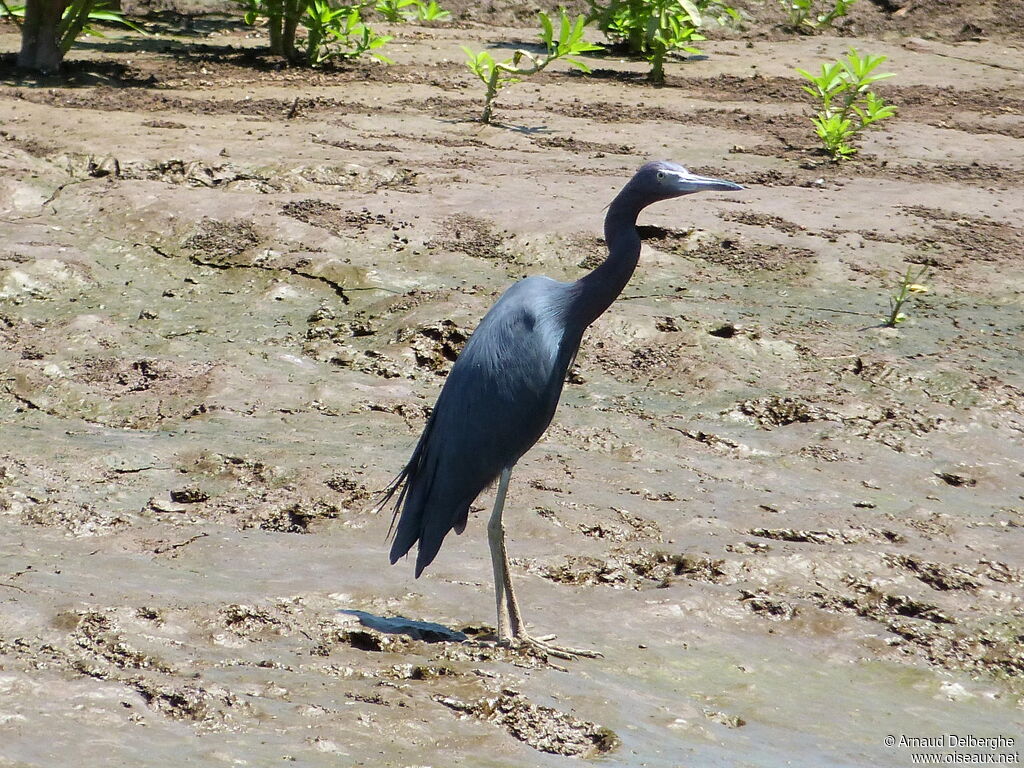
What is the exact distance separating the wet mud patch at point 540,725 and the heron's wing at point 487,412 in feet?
2.62

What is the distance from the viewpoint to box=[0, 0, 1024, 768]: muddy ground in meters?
3.51

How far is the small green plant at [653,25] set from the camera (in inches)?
433

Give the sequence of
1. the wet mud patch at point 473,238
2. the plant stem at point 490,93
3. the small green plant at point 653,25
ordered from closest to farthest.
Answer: the wet mud patch at point 473,238 → the plant stem at point 490,93 → the small green plant at point 653,25

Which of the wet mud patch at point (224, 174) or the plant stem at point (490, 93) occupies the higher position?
the plant stem at point (490, 93)

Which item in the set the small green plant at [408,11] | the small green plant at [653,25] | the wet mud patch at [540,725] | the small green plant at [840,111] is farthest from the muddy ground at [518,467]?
the small green plant at [408,11]

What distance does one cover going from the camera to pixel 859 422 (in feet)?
19.2

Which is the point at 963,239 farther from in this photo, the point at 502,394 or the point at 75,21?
the point at 75,21

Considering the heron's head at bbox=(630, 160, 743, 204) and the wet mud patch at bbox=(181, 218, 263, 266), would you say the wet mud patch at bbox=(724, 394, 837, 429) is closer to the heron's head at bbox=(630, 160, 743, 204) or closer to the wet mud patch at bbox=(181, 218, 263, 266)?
the heron's head at bbox=(630, 160, 743, 204)

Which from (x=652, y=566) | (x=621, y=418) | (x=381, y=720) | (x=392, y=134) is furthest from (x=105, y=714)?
(x=392, y=134)

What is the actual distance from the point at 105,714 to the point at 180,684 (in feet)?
0.82

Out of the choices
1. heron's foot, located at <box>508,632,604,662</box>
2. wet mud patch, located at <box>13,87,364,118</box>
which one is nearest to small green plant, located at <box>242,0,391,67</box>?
wet mud patch, located at <box>13,87,364,118</box>

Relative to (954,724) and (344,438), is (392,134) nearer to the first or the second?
(344,438)

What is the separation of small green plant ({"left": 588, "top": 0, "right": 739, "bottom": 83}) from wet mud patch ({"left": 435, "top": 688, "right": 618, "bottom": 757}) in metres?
8.41

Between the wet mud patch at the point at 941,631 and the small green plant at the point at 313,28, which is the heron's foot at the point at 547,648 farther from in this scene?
the small green plant at the point at 313,28
